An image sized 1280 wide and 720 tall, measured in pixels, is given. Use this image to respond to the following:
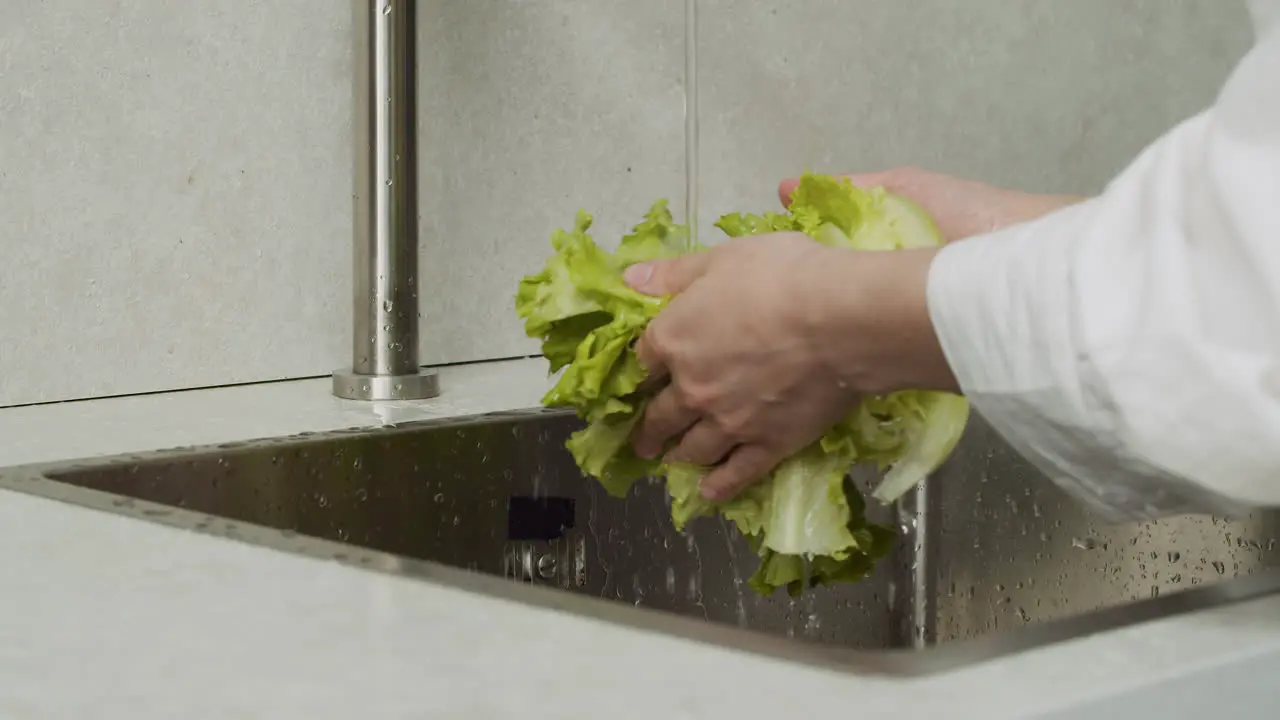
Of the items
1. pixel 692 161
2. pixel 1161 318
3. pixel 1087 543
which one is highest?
pixel 692 161

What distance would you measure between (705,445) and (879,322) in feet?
0.69

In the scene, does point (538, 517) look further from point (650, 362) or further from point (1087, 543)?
point (1087, 543)

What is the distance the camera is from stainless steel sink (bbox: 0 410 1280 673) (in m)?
1.02

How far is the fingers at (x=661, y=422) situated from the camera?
92 cm

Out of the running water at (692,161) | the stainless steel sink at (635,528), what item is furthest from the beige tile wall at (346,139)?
the stainless steel sink at (635,528)

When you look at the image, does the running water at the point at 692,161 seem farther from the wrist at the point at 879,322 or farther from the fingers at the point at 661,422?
the wrist at the point at 879,322

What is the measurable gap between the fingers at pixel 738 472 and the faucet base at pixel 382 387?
0.40m

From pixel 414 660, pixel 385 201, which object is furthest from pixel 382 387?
pixel 414 660

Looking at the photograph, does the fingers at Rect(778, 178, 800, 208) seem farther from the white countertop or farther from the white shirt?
the white countertop

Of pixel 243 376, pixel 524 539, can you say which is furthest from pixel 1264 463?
pixel 243 376

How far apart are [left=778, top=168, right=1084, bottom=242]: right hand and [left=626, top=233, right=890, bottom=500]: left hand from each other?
19 centimetres

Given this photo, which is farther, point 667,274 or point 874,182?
point 874,182

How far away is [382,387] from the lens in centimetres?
126

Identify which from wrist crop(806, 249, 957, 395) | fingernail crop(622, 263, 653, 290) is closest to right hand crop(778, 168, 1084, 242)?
fingernail crop(622, 263, 653, 290)
